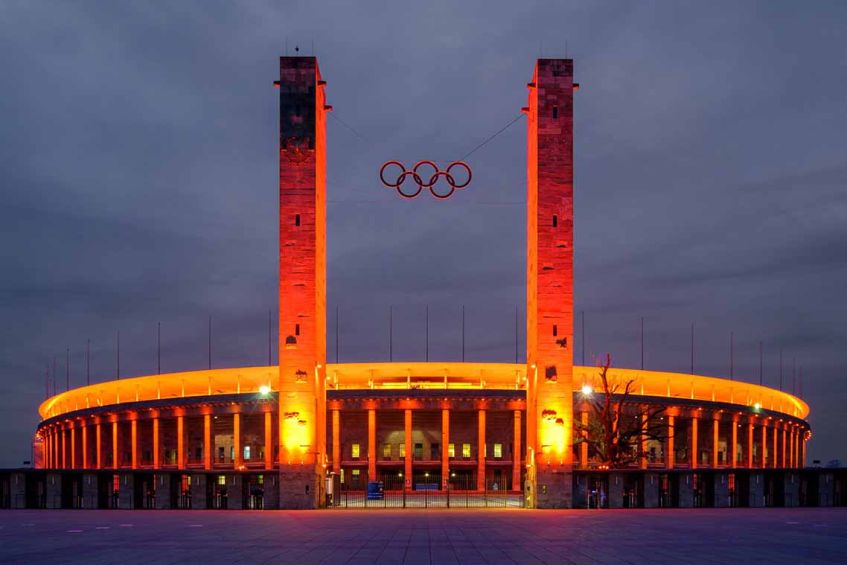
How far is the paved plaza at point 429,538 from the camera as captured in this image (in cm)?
2367

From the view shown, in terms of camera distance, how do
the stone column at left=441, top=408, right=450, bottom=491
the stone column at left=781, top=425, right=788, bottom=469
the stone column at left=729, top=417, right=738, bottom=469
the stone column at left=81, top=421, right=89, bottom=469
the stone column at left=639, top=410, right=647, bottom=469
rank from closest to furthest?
1. the stone column at left=639, top=410, right=647, bottom=469
2. the stone column at left=441, top=408, right=450, bottom=491
3. the stone column at left=729, top=417, right=738, bottom=469
4. the stone column at left=81, top=421, right=89, bottom=469
5. the stone column at left=781, top=425, right=788, bottom=469

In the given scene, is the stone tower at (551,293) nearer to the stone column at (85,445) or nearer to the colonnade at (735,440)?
the colonnade at (735,440)

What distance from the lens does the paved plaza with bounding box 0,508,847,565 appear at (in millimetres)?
23672

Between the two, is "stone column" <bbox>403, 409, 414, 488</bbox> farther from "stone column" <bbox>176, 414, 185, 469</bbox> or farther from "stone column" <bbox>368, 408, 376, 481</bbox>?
"stone column" <bbox>176, 414, 185, 469</bbox>

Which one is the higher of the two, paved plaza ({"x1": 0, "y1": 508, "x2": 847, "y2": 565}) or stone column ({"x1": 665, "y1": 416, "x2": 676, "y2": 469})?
paved plaza ({"x1": 0, "y1": 508, "x2": 847, "y2": 565})

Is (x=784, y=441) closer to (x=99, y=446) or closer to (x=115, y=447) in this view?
(x=115, y=447)

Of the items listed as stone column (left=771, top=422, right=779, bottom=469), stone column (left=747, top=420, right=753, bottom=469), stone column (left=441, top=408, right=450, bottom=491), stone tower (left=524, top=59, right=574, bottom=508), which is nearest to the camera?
stone tower (left=524, top=59, right=574, bottom=508)

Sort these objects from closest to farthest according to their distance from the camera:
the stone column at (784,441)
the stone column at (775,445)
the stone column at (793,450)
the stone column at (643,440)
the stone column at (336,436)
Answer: the stone column at (643,440) < the stone column at (336,436) < the stone column at (775,445) < the stone column at (784,441) < the stone column at (793,450)

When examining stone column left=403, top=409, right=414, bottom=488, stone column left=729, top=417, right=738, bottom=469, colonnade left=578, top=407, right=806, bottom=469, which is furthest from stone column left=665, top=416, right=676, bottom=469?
stone column left=403, top=409, right=414, bottom=488

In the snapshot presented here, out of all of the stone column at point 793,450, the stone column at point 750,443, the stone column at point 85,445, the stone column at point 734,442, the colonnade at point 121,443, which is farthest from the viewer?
the stone column at point 793,450

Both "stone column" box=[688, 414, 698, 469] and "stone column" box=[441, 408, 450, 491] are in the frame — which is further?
"stone column" box=[688, 414, 698, 469]

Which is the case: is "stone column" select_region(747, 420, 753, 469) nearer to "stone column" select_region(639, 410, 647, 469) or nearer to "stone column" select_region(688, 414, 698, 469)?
"stone column" select_region(688, 414, 698, 469)

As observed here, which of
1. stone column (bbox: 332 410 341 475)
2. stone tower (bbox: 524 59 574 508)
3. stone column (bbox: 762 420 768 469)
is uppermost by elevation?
stone tower (bbox: 524 59 574 508)

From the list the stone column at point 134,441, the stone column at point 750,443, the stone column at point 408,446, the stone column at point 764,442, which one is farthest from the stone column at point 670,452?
the stone column at point 134,441
